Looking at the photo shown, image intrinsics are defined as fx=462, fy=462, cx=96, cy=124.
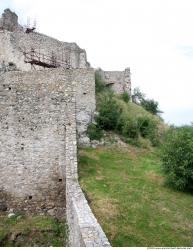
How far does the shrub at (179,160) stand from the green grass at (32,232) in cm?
505

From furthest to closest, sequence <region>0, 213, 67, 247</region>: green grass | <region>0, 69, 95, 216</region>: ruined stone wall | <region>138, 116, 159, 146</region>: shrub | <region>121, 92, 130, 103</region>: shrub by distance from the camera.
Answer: <region>121, 92, 130, 103</region>: shrub
<region>138, 116, 159, 146</region>: shrub
<region>0, 69, 95, 216</region>: ruined stone wall
<region>0, 213, 67, 247</region>: green grass

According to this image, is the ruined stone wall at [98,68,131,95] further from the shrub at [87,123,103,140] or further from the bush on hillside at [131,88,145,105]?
the shrub at [87,123,103,140]

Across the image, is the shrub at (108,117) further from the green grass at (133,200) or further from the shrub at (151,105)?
the shrub at (151,105)

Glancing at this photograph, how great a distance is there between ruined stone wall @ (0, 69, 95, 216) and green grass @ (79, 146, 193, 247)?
1492mm

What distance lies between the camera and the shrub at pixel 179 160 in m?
19.4

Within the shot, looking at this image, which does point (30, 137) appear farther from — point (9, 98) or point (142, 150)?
point (142, 150)

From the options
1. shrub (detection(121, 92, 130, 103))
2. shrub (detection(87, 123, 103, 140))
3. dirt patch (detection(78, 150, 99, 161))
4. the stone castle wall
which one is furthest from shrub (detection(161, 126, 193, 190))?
shrub (detection(121, 92, 130, 103))

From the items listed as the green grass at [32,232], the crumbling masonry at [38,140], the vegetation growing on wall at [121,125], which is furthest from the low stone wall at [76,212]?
the vegetation growing on wall at [121,125]

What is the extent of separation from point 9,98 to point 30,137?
2047mm

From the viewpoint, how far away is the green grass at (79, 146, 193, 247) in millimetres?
14500

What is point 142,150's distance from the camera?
80.7ft

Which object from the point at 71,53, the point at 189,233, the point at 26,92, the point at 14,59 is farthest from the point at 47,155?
the point at 71,53

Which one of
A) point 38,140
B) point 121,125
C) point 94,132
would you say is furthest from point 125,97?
point 38,140

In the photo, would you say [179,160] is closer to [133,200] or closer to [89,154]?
[133,200]
